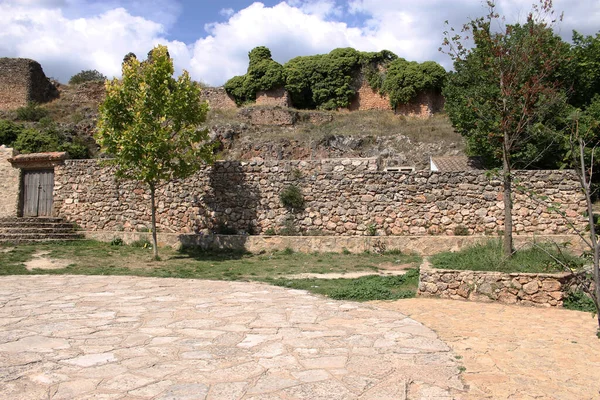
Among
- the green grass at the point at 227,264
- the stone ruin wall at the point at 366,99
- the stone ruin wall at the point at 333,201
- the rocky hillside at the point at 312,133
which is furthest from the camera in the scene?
the stone ruin wall at the point at 366,99

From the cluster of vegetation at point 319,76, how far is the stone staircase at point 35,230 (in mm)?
20561

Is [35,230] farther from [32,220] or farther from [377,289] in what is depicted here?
[377,289]

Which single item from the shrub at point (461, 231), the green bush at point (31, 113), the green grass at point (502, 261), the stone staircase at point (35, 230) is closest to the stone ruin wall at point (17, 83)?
the green bush at point (31, 113)

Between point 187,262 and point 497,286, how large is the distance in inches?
333

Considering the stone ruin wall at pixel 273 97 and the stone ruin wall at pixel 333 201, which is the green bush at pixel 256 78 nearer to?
the stone ruin wall at pixel 273 97

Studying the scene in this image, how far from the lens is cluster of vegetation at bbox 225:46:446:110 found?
114 ft

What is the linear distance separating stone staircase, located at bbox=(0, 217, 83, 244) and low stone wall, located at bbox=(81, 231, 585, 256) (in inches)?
89.4

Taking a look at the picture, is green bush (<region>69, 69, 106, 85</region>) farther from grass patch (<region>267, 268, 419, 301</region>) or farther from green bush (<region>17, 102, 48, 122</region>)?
grass patch (<region>267, 268, 419, 301</region>)

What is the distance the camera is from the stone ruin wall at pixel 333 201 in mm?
14508

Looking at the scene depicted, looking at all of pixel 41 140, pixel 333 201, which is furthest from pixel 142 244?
pixel 41 140

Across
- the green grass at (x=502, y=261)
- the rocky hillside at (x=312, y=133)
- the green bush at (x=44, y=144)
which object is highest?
the rocky hillside at (x=312, y=133)

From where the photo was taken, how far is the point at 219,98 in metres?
36.4

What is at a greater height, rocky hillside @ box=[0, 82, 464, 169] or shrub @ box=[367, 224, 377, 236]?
rocky hillside @ box=[0, 82, 464, 169]

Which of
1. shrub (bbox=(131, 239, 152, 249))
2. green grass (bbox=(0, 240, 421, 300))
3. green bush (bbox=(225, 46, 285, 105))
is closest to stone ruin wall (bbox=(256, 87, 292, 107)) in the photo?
green bush (bbox=(225, 46, 285, 105))
